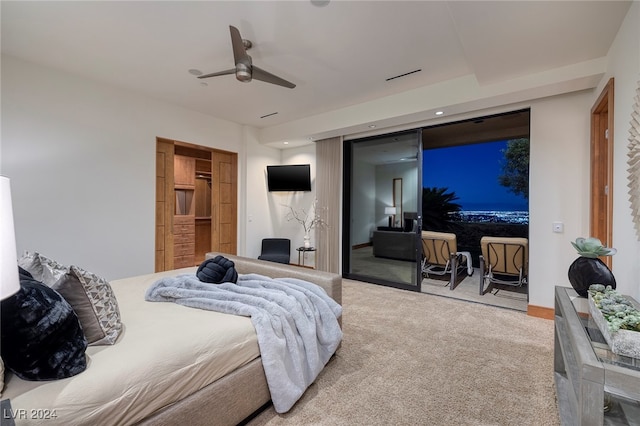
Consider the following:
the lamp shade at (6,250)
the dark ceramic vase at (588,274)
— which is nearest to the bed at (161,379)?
the lamp shade at (6,250)

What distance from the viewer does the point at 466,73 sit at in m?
3.36

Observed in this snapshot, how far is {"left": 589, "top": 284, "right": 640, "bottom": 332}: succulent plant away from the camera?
45.2 inches

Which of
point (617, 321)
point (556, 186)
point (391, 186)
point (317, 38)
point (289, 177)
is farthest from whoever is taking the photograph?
point (289, 177)

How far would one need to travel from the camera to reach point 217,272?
2.20 metres

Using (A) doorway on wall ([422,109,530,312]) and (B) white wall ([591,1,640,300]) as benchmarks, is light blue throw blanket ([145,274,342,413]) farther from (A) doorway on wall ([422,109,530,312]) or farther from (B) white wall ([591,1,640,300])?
(A) doorway on wall ([422,109,530,312])

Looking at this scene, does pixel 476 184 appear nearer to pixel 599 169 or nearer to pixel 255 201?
pixel 599 169

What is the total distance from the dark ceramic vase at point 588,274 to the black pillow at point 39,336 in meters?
2.64

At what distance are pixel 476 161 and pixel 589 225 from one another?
4.23 metres

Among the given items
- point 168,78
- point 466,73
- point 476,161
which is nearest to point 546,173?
point 466,73

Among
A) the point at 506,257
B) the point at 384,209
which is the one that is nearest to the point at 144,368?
the point at 384,209

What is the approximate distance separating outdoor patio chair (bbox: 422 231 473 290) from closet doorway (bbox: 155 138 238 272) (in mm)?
3665

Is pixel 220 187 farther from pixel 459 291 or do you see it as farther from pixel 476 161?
pixel 476 161

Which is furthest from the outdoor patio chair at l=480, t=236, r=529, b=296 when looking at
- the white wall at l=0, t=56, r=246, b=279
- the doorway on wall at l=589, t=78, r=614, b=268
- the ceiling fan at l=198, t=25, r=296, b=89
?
the white wall at l=0, t=56, r=246, b=279

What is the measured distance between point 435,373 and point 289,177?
4.42 metres
